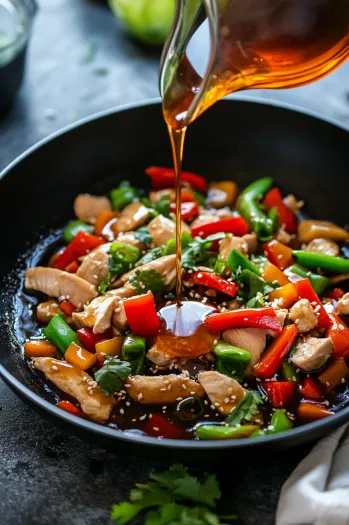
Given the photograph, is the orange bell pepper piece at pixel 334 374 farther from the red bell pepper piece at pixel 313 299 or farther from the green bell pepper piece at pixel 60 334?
Answer: the green bell pepper piece at pixel 60 334

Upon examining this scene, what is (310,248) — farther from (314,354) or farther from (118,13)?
(118,13)

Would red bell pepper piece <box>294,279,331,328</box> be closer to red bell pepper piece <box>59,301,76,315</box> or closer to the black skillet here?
the black skillet

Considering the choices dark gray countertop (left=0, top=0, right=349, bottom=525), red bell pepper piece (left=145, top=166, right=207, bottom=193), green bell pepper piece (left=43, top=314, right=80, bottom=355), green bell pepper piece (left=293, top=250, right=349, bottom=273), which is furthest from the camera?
red bell pepper piece (left=145, top=166, right=207, bottom=193)

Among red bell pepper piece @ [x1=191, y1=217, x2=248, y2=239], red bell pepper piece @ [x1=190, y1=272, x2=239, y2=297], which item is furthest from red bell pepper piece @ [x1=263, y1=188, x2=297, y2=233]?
red bell pepper piece @ [x1=190, y1=272, x2=239, y2=297]

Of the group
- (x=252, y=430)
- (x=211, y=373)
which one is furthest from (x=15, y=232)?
(x=252, y=430)

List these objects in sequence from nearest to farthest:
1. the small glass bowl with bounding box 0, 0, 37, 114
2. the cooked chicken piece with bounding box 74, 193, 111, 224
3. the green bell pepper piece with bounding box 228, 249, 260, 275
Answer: the green bell pepper piece with bounding box 228, 249, 260, 275 < the cooked chicken piece with bounding box 74, 193, 111, 224 < the small glass bowl with bounding box 0, 0, 37, 114

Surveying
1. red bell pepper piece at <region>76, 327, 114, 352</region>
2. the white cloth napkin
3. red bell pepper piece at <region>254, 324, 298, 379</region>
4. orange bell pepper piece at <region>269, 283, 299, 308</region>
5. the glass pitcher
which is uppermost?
the glass pitcher

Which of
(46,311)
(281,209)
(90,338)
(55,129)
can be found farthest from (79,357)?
(55,129)
